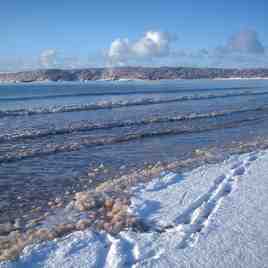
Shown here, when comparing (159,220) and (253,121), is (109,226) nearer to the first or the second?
(159,220)

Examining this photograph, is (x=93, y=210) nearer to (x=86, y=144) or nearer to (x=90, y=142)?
(x=86, y=144)

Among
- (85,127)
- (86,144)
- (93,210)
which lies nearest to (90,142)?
(86,144)

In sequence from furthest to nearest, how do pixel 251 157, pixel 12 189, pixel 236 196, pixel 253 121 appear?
pixel 253 121 < pixel 251 157 < pixel 12 189 < pixel 236 196

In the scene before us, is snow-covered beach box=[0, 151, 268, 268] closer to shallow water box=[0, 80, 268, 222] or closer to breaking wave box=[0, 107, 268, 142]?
shallow water box=[0, 80, 268, 222]

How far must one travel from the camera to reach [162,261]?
26.7 feet

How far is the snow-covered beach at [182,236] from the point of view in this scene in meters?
8.23

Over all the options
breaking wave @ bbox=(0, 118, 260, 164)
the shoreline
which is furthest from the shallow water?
the shoreline

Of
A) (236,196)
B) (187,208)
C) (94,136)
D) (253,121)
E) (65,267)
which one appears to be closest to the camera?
(65,267)

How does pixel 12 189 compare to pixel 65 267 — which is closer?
pixel 65 267

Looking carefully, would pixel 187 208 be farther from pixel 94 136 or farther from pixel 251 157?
pixel 94 136

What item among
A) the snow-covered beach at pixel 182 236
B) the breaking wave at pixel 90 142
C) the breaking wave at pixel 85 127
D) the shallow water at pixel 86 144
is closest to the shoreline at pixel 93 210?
the snow-covered beach at pixel 182 236

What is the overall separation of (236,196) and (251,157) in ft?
21.4

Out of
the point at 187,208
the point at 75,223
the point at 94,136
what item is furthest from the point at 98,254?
the point at 94,136

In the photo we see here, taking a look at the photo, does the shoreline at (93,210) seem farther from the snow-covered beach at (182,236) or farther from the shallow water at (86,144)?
the shallow water at (86,144)
